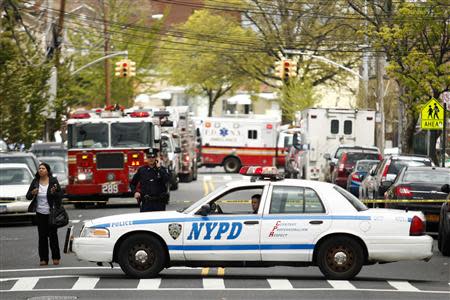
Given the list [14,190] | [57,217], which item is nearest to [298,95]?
[14,190]

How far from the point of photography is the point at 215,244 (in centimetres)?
1641

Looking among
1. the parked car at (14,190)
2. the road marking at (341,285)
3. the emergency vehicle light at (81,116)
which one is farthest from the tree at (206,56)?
the road marking at (341,285)

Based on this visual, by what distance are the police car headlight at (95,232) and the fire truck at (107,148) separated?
17.2 meters

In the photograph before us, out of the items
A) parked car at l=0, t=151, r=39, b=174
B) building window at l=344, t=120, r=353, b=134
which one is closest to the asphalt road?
parked car at l=0, t=151, r=39, b=174

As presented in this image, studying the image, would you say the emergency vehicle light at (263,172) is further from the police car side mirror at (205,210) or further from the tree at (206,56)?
the tree at (206,56)

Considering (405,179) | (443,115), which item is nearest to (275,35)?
(443,115)

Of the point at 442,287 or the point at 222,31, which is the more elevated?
the point at 222,31

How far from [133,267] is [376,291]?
339cm

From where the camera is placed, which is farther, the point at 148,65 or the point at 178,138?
the point at 148,65

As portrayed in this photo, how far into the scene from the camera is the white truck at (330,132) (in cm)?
4747

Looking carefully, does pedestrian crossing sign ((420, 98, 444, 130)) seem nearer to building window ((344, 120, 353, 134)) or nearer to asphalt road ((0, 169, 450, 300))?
building window ((344, 120, 353, 134))

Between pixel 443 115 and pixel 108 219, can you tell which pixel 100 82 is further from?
pixel 108 219

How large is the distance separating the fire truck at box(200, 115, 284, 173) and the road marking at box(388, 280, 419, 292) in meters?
46.8

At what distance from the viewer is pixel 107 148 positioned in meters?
34.4
